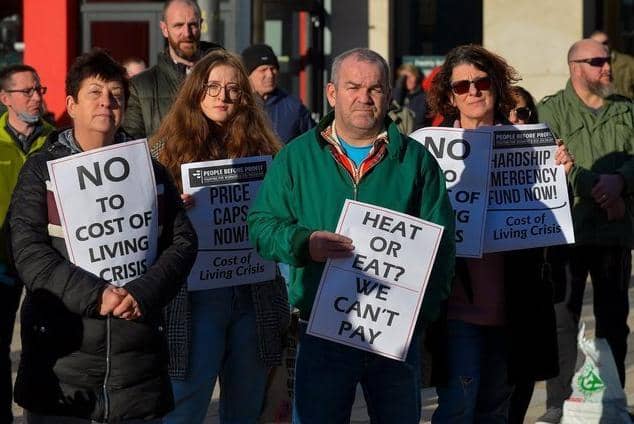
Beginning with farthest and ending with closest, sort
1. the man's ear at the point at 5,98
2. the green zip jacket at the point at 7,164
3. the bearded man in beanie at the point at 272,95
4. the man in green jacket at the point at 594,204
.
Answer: the bearded man in beanie at the point at 272,95 → the man's ear at the point at 5,98 → the man in green jacket at the point at 594,204 → the green zip jacket at the point at 7,164

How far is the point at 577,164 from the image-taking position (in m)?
7.80

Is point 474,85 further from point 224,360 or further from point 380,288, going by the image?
point 224,360

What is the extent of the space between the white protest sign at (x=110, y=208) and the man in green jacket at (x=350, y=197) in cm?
37

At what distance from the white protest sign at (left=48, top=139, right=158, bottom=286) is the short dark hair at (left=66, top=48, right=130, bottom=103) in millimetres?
249

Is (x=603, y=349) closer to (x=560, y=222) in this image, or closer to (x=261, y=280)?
(x=560, y=222)

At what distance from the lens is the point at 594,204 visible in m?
7.77

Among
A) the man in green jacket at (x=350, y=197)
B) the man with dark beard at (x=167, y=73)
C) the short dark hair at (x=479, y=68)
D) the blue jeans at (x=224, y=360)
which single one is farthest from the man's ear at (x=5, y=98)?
the man in green jacket at (x=350, y=197)

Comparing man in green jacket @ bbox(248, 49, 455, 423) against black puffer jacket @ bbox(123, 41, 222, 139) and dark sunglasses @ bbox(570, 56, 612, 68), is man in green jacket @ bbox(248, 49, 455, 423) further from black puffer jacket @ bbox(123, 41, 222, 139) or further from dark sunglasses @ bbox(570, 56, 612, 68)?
dark sunglasses @ bbox(570, 56, 612, 68)

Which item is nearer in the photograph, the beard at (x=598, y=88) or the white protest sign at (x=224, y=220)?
the white protest sign at (x=224, y=220)

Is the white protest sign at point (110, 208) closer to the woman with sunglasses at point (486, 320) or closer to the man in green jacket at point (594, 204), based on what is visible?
the woman with sunglasses at point (486, 320)

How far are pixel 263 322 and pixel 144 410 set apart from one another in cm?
87

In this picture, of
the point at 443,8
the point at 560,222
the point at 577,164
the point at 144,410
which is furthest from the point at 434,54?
the point at 144,410

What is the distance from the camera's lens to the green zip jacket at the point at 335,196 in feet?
16.9

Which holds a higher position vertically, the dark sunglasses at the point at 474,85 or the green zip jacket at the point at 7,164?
the dark sunglasses at the point at 474,85
